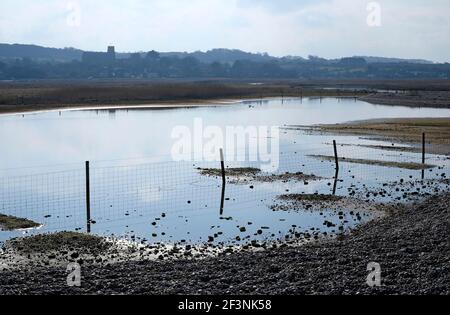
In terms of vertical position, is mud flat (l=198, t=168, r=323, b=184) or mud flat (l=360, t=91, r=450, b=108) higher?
mud flat (l=360, t=91, r=450, b=108)

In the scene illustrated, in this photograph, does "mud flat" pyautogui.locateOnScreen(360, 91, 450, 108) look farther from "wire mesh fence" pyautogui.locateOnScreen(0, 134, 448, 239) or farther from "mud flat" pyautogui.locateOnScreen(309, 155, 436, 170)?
"mud flat" pyautogui.locateOnScreen(309, 155, 436, 170)

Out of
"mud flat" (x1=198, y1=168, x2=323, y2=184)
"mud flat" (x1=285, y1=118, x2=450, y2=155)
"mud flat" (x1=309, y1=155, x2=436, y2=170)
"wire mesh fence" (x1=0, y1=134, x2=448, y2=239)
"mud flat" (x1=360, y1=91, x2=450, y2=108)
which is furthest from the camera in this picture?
"mud flat" (x1=360, y1=91, x2=450, y2=108)

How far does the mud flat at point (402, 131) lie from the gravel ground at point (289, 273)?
28663mm

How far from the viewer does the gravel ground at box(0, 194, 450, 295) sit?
13070mm

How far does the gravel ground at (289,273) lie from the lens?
13.1 metres

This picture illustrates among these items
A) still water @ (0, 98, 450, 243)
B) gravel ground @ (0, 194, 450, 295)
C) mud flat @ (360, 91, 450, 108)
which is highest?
mud flat @ (360, 91, 450, 108)

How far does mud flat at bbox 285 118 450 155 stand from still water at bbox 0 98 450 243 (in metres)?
3.04

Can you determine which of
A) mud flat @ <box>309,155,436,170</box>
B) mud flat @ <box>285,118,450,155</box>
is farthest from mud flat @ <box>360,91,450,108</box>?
mud flat @ <box>309,155,436,170</box>

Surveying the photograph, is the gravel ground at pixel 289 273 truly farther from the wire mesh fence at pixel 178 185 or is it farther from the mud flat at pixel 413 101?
the mud flat at pixel 413 101

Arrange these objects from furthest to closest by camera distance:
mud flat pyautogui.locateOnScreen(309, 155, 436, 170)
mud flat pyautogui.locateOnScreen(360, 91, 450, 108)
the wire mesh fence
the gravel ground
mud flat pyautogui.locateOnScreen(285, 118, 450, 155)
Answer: mud flat pyautogui.locateOnScreen(360, 91, 450, 108), mud flat pyautogui.locateOnScreen(285, 118, 450, 155), mud flat pyautogui.locateOnScreen(309, 155, 436, 170), the wire mesh fence, the gravel ground

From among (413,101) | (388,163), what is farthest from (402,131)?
(413,101)

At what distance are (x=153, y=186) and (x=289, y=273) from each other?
17.6m

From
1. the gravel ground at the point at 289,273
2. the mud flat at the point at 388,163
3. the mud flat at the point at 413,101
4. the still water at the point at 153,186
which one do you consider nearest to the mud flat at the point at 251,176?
the still water at the point at 153,186
